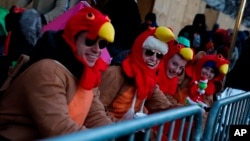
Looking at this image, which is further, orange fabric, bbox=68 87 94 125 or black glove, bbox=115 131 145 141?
orange fabric, bbox=68 87 94 125

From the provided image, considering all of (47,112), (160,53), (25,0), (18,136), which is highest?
(25,0)

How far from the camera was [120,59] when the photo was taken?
14.0 ft

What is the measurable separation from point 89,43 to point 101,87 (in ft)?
2.69

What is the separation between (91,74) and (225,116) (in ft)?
4.39

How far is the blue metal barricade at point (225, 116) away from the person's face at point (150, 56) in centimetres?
67

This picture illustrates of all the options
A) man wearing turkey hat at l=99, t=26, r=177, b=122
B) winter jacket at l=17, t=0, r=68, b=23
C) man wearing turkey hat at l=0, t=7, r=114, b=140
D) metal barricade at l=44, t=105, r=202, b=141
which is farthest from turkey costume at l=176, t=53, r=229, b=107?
man wearing turkey hat at l=0, t=7, r=114, b=140

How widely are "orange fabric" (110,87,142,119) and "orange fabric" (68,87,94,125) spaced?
0.73 m

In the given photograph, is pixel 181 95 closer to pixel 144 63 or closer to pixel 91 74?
pixel 144 63

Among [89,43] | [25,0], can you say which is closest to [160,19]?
[25,0]

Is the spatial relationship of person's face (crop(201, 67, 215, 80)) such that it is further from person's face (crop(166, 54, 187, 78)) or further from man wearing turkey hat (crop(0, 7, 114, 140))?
man wearing turkey hat (crop(0, 7, 114, 140))

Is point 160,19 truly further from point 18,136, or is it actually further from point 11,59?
point 18,136

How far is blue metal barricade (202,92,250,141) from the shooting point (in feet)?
10.1

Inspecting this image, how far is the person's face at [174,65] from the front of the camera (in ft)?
14.0

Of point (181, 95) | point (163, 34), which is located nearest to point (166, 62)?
point (181, 95)
